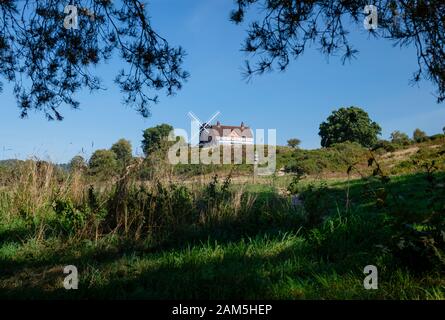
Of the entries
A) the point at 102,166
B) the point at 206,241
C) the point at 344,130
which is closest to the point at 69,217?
the point at 102,166

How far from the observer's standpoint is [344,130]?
1810 inches

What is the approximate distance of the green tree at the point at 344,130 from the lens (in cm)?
4614

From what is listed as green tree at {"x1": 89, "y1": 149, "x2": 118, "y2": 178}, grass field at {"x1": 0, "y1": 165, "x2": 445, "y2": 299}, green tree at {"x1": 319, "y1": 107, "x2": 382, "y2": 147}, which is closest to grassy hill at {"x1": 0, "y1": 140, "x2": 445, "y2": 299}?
grass field at {"x1": 0, "y1": 165, "x2": 445, "y2": 299}

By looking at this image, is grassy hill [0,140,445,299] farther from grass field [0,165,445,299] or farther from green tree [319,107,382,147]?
green tree [319,107,382,147]

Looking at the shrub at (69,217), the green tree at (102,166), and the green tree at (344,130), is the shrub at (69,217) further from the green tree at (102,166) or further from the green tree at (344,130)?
the green tree at (344,130)

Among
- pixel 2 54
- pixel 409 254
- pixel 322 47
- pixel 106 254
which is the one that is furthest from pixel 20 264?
pixel 322 47

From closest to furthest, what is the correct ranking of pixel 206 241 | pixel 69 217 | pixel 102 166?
pixel 206 241 → pixel 69 217 → pixel 102 166

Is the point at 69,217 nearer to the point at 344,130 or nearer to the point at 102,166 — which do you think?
the point at 102,166

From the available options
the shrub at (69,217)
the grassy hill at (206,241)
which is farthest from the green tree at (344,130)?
the shrub at (69,217)

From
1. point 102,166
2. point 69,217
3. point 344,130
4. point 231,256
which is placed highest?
point 344,130

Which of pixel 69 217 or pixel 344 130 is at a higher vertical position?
pixel 344 130

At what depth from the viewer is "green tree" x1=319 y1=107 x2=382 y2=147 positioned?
46138mm

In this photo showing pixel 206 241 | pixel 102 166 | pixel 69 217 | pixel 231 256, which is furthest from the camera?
pixel 102 166

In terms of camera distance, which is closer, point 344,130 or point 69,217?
point 69,217
